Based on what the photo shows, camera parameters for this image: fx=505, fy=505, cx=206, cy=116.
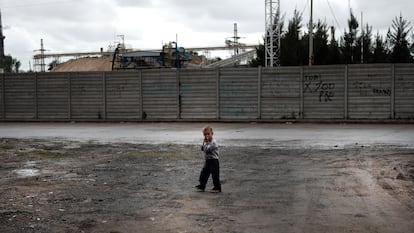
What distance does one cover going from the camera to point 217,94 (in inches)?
944

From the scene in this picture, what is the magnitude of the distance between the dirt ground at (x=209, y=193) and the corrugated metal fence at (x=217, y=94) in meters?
10.6

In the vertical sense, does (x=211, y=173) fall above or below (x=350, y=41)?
below

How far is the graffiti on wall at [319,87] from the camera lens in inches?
894

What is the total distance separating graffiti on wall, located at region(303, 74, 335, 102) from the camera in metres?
22.7

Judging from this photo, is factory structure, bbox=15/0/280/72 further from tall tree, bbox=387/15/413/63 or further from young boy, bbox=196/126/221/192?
young boy, bbox=196/126/221/192

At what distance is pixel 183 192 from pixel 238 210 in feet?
4.57

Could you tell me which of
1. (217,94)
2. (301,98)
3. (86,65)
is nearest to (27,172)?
(217,94)

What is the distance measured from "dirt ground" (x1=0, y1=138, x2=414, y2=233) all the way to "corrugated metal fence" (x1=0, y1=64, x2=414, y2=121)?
10.6 meters

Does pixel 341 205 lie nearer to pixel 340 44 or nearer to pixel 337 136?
pixel 337 136

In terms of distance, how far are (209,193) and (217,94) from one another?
16.8 m

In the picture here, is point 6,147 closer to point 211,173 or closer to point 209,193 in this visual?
point 211,173

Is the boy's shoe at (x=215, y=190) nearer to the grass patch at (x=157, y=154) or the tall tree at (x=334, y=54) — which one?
the grass patch at (x=157, y=154)

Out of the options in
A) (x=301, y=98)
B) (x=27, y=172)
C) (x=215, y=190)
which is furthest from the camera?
(x=301, y=98)

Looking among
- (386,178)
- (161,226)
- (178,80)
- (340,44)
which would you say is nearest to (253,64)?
(340,44)
